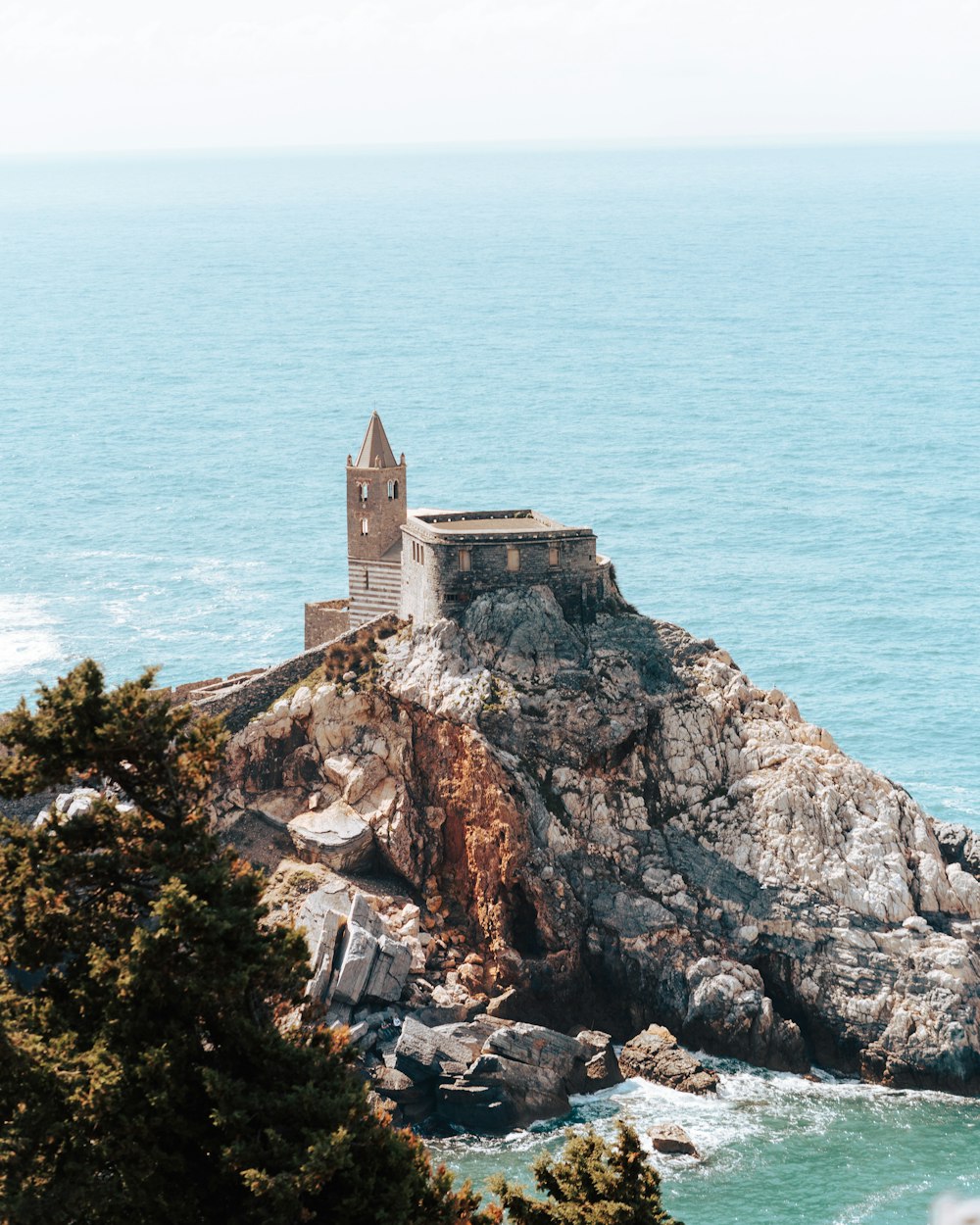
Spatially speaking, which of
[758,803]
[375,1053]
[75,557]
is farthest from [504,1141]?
[75,557]

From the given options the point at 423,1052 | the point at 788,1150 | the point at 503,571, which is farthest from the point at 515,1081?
the point at 503,571

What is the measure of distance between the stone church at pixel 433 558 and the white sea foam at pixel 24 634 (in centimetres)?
5021

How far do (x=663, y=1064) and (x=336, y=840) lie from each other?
49.5ft

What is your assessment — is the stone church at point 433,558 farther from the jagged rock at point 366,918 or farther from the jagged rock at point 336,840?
the jagged rock at point 366,918

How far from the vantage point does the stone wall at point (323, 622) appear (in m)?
95.2

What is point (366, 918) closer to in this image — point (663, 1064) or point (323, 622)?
point (663, 1064)

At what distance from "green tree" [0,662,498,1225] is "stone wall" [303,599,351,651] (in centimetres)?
4671

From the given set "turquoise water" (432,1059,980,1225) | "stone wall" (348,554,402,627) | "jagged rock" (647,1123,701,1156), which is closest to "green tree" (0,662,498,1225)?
"turquoise water" (432,1059,980,1225)

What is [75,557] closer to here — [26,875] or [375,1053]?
[375,1053]

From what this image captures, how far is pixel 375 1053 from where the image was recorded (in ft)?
254

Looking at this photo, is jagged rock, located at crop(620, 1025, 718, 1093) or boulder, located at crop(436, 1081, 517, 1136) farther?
jagged rock, located at crop(620, 1025, 718, 1093)

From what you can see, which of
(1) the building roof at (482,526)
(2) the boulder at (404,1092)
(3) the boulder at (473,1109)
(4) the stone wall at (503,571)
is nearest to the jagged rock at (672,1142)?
(3) the boulder at (473,1109)

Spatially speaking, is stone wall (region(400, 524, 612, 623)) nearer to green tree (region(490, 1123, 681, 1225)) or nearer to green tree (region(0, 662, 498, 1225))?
green tree (region(490, 1123, 681, 1225))

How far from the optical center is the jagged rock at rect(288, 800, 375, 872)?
3354 inches
